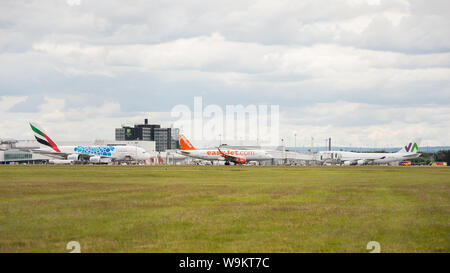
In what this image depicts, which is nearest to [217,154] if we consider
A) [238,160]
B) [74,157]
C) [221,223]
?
[238,160]

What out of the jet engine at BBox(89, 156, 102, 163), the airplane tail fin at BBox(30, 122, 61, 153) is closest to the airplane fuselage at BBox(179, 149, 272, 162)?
the jet engine at BBox(89, 156, 102, 163)

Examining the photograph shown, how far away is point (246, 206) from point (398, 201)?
32.4 feet

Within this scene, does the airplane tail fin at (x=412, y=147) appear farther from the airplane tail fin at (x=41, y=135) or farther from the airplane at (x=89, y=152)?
the airplane tail fin at (x=41, y=135)

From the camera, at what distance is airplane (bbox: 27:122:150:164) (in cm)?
14425

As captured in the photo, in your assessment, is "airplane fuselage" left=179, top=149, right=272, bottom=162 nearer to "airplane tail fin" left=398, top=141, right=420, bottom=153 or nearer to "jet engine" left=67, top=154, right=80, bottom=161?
"jet engine" left=67, top=154, right=80, bottom=161

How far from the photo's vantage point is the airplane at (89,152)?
473 feet

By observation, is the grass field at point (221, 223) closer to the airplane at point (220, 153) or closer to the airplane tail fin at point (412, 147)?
the airplane at point (220, 153)

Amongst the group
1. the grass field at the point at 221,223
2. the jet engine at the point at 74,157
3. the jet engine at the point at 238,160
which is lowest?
the grass field at the point at 221,223

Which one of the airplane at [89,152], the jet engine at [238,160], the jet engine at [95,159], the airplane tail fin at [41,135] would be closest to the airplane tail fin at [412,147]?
the jet engine at [238,160]

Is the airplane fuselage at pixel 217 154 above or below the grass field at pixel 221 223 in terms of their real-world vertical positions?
above

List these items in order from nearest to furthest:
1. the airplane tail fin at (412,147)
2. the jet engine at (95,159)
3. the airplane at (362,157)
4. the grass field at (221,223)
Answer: the grass field at (221,223) → the jet engine at (95,159) → the airplane at (362,157) → the airplane tail fin at (412,147)

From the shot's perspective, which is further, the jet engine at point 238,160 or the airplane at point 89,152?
the jet engine at point 238,160

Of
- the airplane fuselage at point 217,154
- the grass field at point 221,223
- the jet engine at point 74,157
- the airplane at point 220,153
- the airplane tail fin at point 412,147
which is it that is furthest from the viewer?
the airplane tail fin at point 412,147
